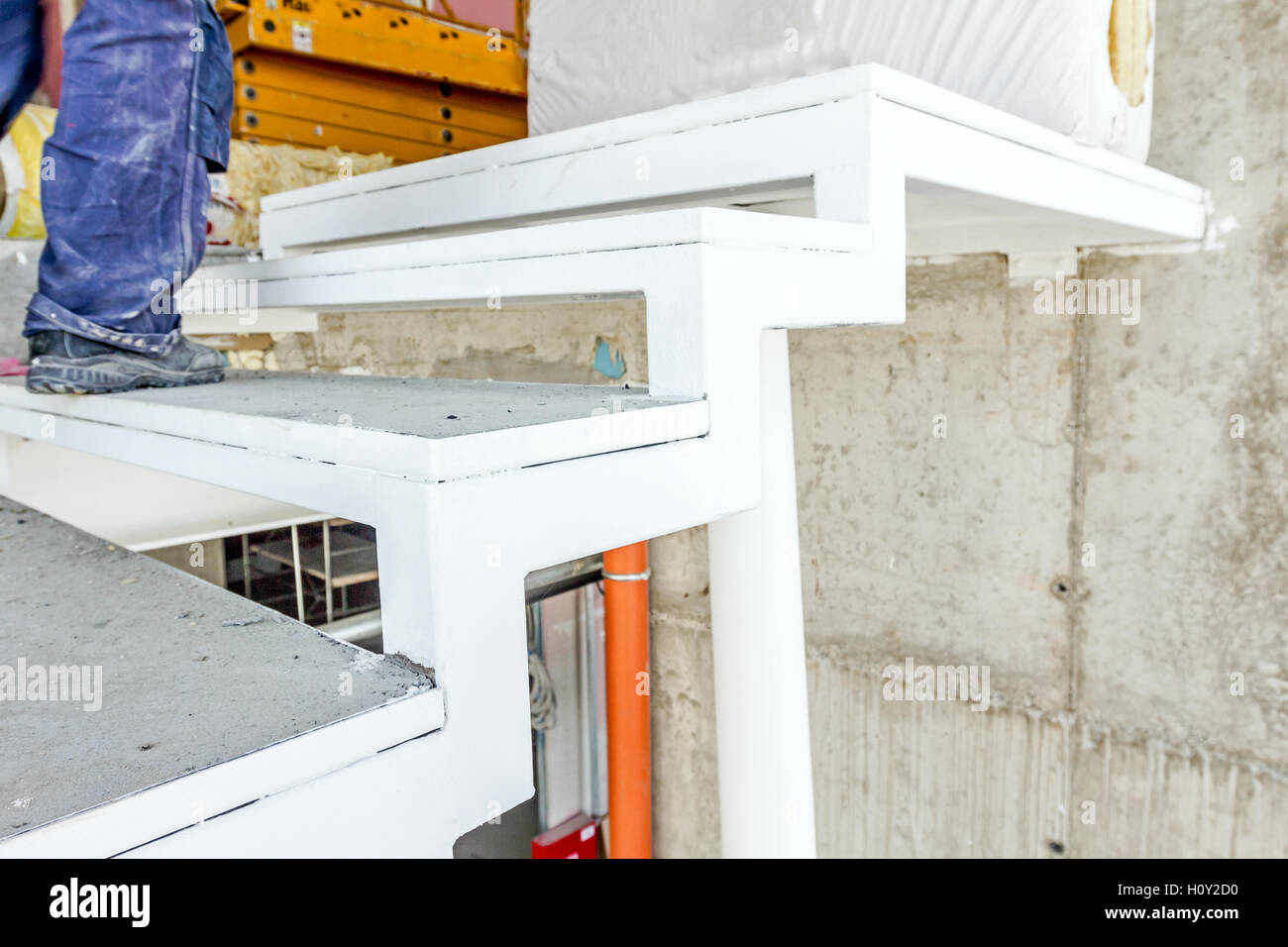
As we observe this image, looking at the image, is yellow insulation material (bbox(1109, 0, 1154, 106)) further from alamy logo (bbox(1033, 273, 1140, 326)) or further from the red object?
the red object

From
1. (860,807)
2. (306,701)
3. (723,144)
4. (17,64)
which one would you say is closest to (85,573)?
(306,701)

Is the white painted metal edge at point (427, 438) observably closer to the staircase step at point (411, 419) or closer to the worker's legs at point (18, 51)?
the staircase step at point (411, 419)

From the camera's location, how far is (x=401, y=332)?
8.55 feet

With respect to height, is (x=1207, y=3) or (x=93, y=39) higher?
(x=1207, y=3)

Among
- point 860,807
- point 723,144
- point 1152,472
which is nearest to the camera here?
point 723,144

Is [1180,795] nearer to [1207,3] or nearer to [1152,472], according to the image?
[1152,472]

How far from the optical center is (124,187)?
0.99 meters

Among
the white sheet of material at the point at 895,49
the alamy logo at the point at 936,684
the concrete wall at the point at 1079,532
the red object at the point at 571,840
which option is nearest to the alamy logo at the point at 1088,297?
the concrete wall at the point at 1079,532

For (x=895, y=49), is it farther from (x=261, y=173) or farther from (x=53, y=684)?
(x=261, y=173)

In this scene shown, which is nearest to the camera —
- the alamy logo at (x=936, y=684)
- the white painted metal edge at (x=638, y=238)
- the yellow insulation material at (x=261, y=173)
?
the white painted metal edge at (x=638, y=238)

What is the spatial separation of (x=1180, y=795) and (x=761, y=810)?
1.00 metres

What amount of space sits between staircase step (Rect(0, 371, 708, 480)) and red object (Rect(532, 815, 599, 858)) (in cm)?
198

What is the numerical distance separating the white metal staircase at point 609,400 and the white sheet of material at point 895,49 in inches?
2.5
